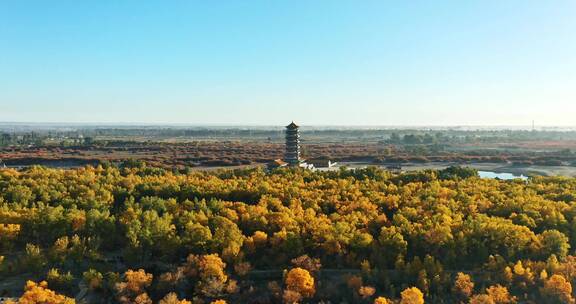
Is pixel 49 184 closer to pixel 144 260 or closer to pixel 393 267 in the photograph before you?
pixel 144 260

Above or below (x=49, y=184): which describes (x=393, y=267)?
below

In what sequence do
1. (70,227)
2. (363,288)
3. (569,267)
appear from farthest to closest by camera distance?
(70,227) < (569,267) < (363,288)

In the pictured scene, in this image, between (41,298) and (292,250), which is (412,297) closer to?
(292,250)

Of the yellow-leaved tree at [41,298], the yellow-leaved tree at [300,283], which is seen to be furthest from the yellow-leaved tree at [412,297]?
the yellow-leaved tree at [41,298]

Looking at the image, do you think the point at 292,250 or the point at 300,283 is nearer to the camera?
the point at 300,283

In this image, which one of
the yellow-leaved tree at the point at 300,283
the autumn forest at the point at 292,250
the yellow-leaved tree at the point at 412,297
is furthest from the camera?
the autumn forest at the point at 292,250

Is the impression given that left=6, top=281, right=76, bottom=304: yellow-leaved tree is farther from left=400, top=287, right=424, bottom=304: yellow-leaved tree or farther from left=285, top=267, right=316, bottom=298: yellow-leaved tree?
left=400, top=287, right=424, bottom=304: yellow-leaved tree

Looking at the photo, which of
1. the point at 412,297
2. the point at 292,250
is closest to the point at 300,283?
the point at 292,250

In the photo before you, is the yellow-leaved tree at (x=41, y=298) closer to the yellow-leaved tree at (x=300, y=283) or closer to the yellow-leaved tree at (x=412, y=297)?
the yellow-leaved tree at (x=300, y=283)

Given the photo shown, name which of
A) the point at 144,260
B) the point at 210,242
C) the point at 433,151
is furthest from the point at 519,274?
the point at 433,151

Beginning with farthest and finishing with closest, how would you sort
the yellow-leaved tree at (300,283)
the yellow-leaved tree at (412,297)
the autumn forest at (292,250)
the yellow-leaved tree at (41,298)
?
the autumn forest at (292,250)
the yellow-leaved tree at (300,283)
the yellow-leaved tree at (41,298)
the yellow-leaved tree at (412,297)

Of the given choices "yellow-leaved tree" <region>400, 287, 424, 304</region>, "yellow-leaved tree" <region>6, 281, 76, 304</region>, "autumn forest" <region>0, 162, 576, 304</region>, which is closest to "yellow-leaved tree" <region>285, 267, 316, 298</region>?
"autumn forest" <region>0, 162, 576, 304</region>
